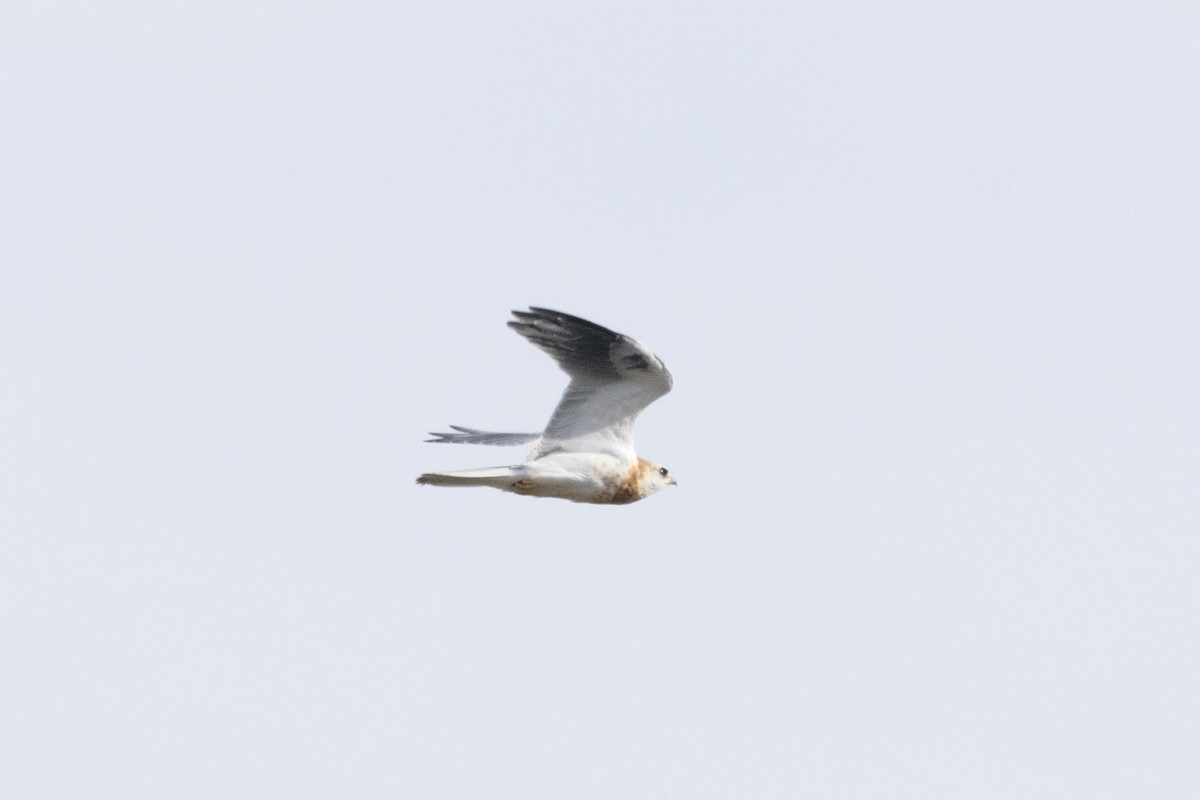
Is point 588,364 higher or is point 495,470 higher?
point 588,364

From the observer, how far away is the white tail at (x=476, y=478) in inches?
590

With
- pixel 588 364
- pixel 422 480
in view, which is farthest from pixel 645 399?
pixel 422 480

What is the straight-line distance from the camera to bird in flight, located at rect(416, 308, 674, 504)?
15531mm

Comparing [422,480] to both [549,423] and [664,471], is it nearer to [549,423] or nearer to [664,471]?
[549,423]

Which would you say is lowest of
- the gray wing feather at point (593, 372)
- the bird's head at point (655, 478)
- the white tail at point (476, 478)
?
the white tail at point (476, 478)

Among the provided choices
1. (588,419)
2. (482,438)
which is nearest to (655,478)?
(588,419)

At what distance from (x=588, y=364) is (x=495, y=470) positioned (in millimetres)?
1237

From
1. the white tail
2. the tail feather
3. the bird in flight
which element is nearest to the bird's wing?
the bird in flight

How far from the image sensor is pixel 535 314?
1550cm

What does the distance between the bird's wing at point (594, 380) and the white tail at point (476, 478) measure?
699 mm

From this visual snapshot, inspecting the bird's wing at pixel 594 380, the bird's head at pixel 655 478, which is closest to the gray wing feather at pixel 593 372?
the bird's wing at pixel 594 380

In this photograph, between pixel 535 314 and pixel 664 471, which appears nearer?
pixel 535 314

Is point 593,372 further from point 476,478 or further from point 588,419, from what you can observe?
point 476,478

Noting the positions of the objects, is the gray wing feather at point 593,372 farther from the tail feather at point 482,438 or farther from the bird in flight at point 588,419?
the tail feather at point 482,438
